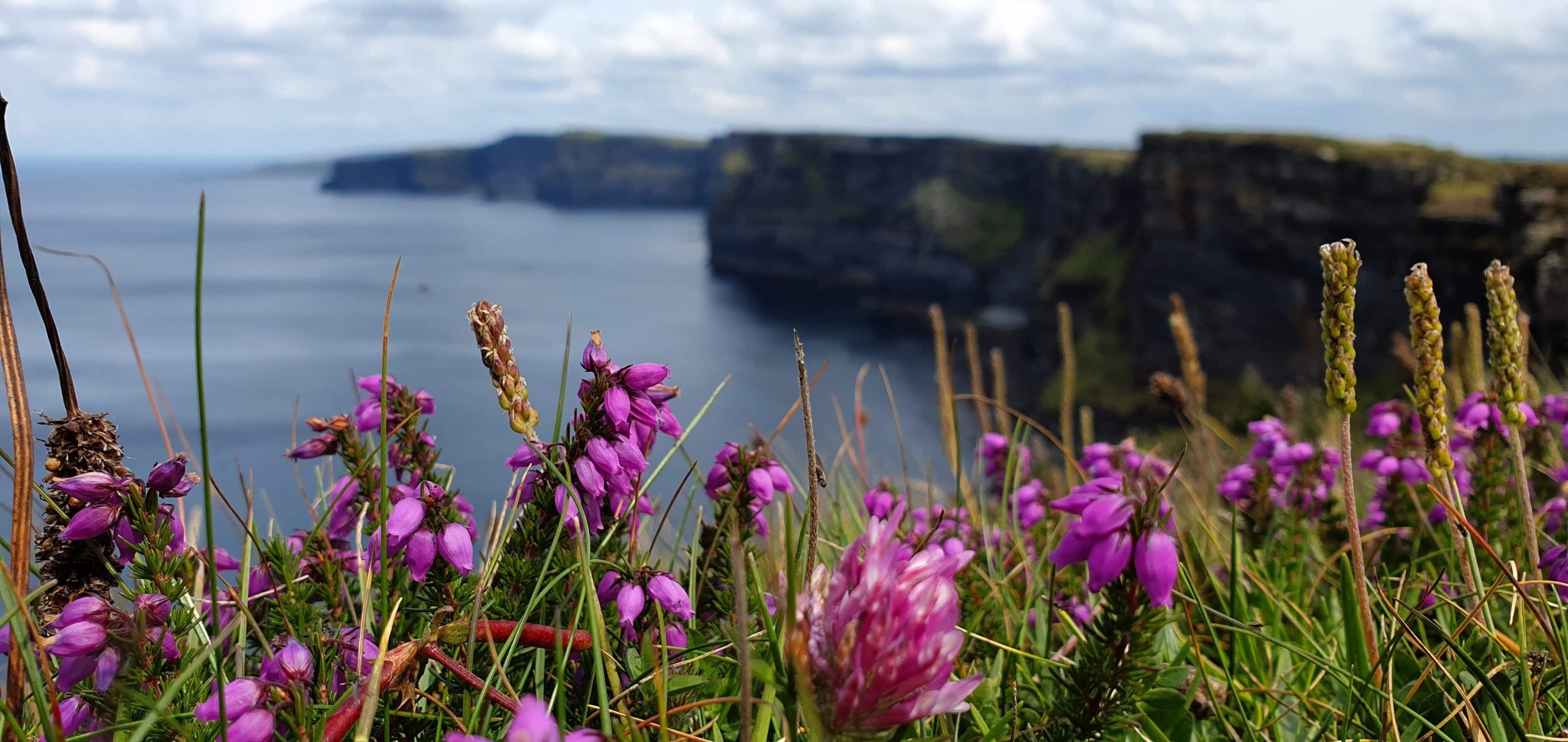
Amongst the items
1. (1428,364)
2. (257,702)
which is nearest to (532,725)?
(257,702)

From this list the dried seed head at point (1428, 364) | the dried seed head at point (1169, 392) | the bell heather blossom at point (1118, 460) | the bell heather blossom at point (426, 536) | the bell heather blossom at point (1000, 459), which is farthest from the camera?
the dried seed head at point (1169, 392)

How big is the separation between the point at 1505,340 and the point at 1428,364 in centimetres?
31

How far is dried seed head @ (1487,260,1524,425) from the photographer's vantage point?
6.28ft

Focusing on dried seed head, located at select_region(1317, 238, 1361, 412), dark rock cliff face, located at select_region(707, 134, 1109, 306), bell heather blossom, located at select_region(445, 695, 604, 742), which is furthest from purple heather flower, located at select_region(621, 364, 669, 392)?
dark rock cliff face, located at select_region(707, 134, 1109, 306)

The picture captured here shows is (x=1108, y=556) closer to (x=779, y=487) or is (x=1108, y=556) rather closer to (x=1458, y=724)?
(x=779, y=487)

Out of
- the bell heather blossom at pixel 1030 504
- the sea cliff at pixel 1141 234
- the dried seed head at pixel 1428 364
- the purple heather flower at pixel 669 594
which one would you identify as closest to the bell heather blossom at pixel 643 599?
the purple heather flower at pixel 669 594

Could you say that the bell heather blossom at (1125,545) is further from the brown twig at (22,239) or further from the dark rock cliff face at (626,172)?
the dark rock cliff face at (626,172)

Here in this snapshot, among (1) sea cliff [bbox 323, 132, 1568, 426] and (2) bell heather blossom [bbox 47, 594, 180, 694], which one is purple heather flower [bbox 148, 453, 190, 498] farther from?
(1) sea cliff [bbox 323, 132, 1568, 426]

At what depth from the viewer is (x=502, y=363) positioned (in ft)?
4.92

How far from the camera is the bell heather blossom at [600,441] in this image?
159 centimetres

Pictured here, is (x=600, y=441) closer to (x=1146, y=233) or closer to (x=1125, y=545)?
(x=1125, y=545)

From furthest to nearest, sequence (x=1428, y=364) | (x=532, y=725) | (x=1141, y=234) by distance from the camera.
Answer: (x=1141, y=234), (x=1428, y=364), (x=532, y=725)

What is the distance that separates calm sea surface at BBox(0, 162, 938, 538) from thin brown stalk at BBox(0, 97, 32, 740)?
108cm

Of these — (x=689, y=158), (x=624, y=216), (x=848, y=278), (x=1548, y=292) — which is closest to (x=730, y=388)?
(x=1548, y=292)
